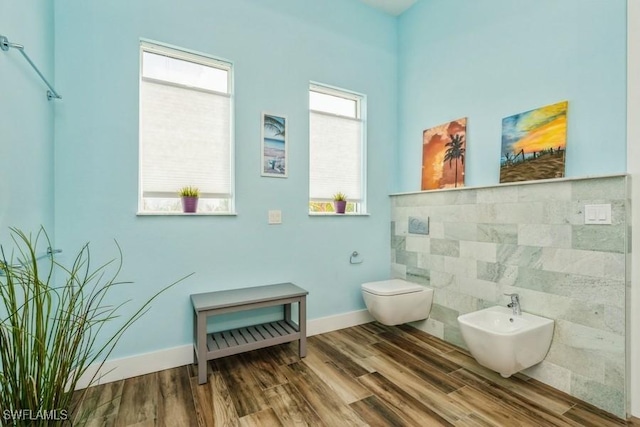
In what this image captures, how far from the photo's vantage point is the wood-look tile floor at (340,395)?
167 cm

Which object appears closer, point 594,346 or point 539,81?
point 594,346

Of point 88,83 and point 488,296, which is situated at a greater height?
point 88,83

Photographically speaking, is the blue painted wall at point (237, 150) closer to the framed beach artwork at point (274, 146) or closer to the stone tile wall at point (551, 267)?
the framed beach artwork at point (274, 146)

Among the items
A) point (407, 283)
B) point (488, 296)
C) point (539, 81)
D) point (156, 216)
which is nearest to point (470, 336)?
point (488, 296)

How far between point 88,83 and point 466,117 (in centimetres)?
286

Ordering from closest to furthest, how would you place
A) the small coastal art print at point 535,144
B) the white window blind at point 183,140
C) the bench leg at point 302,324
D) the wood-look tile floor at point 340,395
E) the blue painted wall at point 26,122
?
the blue painted wall at point 26,122 → the wood-look tile floor at point 340,395 → the small coastal art print at point 535,144 → the white window blind at point 183,140 → the bench leg at point 302,324

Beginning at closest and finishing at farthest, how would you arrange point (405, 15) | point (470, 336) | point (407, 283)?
point (470, 336), point (407, 283), point (405, 15)

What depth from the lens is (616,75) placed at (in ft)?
5.80

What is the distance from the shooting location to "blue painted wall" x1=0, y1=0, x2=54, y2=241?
4.52ft

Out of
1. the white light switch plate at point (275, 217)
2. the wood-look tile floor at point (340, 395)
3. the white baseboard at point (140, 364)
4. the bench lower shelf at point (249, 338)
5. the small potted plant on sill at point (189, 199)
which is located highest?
the small potted plant on sill at point (189, 199)

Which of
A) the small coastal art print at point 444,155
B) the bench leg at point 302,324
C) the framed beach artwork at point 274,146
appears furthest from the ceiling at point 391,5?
the bench leg at point 302,324

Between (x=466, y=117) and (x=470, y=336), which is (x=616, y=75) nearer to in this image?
(x=466, y=117)

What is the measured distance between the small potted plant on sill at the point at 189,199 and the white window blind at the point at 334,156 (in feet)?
3.43

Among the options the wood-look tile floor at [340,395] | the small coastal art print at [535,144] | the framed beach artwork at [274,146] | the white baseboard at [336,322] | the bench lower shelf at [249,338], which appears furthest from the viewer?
the white baseboard at [336,322]
